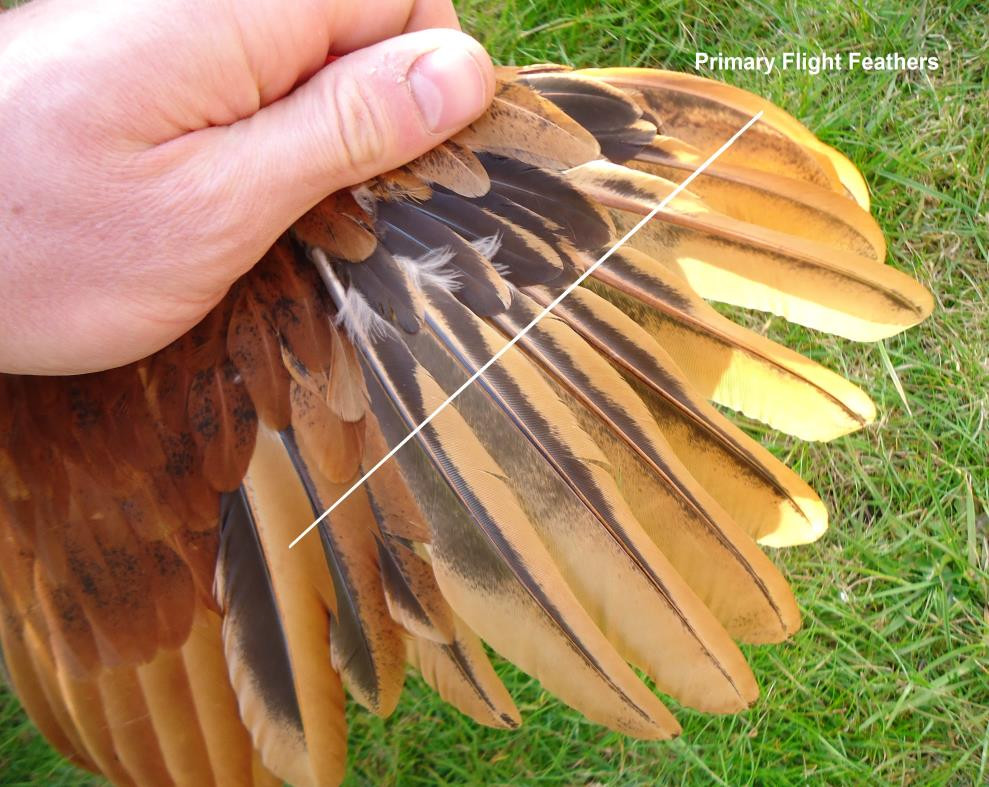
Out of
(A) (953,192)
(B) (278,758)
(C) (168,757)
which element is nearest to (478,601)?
(B) (278,758)

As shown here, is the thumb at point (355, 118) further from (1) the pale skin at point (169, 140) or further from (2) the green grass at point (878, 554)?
(2) the green grass at point (878, 554)

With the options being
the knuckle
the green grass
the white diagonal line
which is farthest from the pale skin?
the green grass

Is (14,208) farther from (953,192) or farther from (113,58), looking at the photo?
(953,192)

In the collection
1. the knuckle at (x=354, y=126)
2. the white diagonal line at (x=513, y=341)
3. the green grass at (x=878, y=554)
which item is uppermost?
the knuckle at (x=354, y=126)

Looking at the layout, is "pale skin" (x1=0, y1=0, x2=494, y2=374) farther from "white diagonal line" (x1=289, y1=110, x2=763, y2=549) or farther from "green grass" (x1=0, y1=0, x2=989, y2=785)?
"green grass" (x1=0, y1=0, x2=989, y2=785)

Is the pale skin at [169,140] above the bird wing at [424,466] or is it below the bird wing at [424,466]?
above

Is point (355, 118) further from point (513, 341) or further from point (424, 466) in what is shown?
point (424, 466)

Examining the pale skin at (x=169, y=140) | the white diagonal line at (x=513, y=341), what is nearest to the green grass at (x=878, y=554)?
the white diagonal line at (x=513, y=341)

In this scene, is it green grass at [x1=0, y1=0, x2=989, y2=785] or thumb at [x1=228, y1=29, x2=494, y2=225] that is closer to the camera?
thumb at [x1=228, y1=29, x2=494, y2=225]
